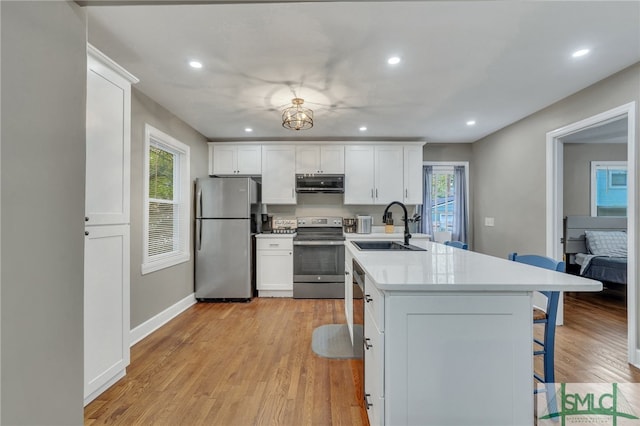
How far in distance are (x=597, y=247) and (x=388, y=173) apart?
3202mm

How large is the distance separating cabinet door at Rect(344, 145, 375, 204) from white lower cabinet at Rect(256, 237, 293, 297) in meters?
1.28

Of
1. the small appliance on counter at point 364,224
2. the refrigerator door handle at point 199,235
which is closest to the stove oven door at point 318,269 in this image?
the small appliance on counter at point 364,224

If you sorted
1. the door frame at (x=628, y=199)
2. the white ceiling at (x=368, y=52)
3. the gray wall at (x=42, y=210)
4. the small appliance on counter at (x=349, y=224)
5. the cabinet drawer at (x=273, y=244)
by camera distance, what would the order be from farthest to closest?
the small appliance on counter at (x=349, y=224), the cabinet drawer at (x=273, y=244), the door frame at (x=628, y=199), the white ceiling at (x=368, y=52), the gray wall at (x=42, y=210)

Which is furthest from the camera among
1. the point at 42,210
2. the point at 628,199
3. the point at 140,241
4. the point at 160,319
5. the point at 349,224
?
the point at 349,224

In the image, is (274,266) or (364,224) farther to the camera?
(364,224)

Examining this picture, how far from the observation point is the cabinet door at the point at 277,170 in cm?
443

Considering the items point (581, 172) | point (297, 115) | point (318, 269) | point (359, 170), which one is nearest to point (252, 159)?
point (359, 170)

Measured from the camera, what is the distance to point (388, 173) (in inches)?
175

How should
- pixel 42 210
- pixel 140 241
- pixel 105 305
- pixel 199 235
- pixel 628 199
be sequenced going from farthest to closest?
pixel 199 235 → pixel 140 241 → pixel 628 199 → pixel 105 305 → pixel 42 210

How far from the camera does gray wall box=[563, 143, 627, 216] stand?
4.53 m

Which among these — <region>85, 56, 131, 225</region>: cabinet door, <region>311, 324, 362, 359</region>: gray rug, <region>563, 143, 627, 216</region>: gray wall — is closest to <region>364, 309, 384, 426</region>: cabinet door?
<region>311, 324, 362, 359</region>: gray rug

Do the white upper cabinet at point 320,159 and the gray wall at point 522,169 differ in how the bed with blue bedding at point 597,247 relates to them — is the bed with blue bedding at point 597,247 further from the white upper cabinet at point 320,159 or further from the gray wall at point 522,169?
the white upper cabinet at point 320,159

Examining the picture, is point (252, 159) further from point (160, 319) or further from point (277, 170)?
point (160, 319)

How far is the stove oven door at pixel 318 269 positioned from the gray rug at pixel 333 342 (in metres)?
1.03
